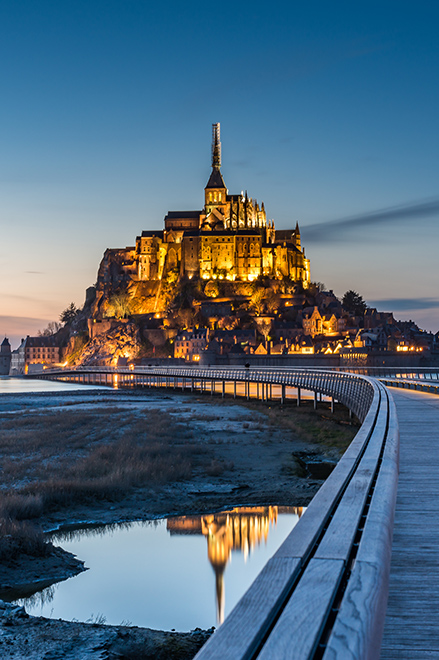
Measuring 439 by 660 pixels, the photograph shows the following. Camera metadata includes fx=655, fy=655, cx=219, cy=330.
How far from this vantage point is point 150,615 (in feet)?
30.6

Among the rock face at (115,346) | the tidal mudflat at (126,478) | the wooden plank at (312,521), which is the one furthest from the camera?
the rock face at (115,346)

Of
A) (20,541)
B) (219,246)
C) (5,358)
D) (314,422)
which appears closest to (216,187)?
(219,246)

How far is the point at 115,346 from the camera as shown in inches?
5512

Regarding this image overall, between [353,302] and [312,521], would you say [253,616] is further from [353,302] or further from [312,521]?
[353,302]

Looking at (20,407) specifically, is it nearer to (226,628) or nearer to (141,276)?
(226,628)

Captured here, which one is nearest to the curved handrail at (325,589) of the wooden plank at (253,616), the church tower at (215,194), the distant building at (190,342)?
the wooden plank at (253,616)

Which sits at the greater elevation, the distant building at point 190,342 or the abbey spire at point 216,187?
the abbey spire at point 216,187

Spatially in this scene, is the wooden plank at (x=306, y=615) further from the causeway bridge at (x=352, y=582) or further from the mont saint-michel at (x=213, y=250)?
the mont saint-michel at (x=213, y=250)

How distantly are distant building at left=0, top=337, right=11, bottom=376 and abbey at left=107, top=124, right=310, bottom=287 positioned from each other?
50377 millimetres

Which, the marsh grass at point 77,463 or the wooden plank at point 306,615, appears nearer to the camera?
the wooden plank at point 306,615

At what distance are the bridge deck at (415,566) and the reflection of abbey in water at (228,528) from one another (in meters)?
4.51

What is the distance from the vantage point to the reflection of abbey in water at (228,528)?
1270 cm

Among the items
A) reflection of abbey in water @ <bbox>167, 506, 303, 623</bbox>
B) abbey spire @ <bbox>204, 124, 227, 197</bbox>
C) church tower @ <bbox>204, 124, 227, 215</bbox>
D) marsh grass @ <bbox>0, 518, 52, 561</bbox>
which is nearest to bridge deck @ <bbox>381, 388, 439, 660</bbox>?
reflection of abbey in water @ <bbox>167, 506, 303, 623</bbox>

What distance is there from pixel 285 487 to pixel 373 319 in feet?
375
